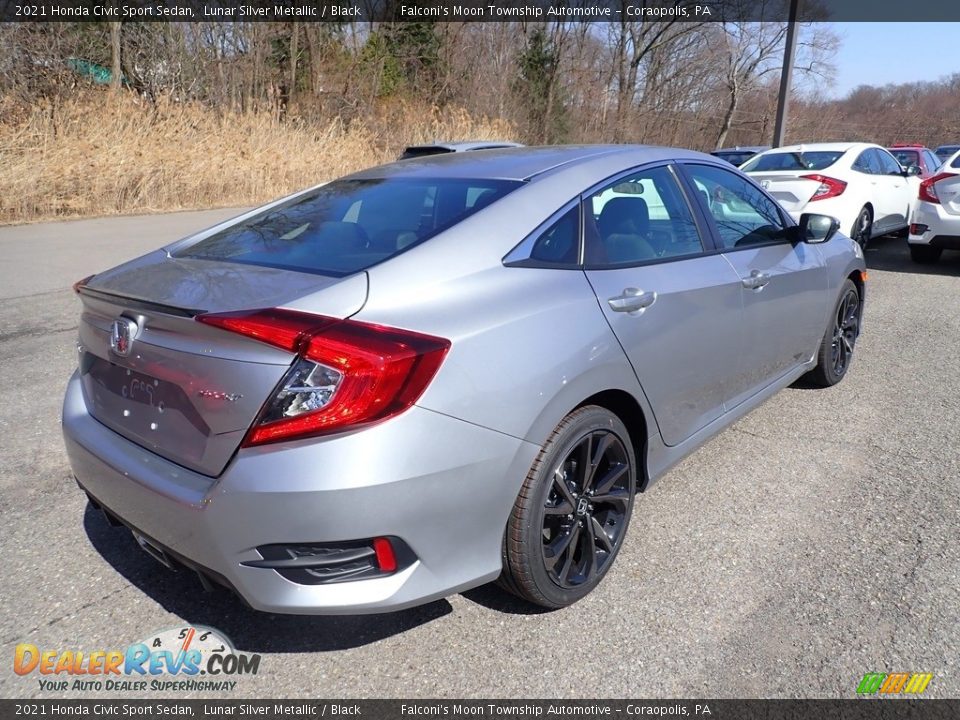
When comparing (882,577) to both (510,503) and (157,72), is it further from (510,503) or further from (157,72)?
(157,72)

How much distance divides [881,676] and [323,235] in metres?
2.34

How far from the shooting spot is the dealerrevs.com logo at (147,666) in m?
2.22

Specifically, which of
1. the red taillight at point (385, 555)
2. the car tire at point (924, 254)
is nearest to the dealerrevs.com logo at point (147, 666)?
the red taillight at point (385, 555)

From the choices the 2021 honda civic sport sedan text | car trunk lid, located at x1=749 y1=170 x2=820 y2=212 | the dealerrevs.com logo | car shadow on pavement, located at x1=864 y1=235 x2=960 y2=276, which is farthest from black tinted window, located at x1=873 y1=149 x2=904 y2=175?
the dealerrevs.com logo

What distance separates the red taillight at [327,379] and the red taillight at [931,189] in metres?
8.88

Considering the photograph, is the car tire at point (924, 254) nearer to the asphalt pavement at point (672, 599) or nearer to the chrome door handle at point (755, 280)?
the asphalt pavement at point (672, 599)

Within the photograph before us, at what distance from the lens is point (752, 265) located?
11.2ft

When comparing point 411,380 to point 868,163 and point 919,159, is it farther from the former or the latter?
point 919,159

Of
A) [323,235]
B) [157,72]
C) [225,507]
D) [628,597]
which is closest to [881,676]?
[628,597]

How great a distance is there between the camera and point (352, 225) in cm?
275

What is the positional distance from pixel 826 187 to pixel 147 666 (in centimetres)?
912

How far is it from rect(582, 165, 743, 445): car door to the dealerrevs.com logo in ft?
5.49


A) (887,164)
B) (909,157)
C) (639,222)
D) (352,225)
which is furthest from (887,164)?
(352,225)

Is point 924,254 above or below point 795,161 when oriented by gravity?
below
